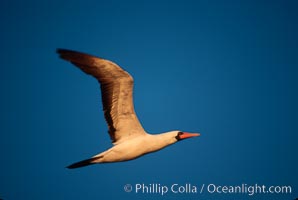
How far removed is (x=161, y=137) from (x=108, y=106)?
109 centimetres

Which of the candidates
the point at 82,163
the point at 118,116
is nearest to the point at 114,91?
the point at 118,116

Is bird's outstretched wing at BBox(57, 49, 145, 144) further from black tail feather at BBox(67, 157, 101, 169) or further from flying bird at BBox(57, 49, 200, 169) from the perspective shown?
black tail feather at BBox(67, 157, 101, 169)

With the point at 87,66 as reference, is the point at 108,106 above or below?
below

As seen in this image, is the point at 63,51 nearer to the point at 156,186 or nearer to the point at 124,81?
the point at 124,81

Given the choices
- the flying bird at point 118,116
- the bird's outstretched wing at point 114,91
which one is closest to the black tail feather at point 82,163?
the flying bird at point 118,116

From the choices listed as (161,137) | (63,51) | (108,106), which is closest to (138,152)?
(161,137)

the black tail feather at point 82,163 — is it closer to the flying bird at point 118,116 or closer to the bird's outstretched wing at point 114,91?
the flying bird at point 118,116

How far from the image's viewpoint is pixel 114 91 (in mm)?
7285

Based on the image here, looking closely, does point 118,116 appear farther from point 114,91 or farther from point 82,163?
point 82,163

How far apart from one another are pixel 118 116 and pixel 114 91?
50cm

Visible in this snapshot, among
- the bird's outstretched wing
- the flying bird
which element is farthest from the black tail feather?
the bird's outstretched wing

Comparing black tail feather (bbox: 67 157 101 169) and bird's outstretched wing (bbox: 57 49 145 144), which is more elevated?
bird's outstretched wing (bbox: 57 49 145 144)

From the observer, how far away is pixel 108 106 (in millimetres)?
7410

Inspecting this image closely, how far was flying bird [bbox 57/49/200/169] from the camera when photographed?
23.1ft
